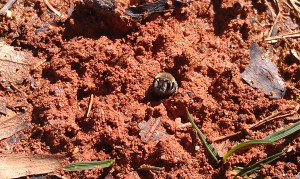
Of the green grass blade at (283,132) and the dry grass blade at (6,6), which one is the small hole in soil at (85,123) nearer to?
the dry grass blade at (6,6)

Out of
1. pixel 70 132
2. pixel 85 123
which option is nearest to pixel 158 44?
pixel 85 123

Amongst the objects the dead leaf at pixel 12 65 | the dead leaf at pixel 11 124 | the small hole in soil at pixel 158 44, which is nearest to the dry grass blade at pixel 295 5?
the small hole in soil at pixel 158 44

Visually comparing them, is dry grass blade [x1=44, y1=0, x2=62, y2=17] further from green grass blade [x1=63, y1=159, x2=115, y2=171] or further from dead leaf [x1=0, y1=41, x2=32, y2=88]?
green grass blade [x1=63, y1=159, x2=115, y2=171]

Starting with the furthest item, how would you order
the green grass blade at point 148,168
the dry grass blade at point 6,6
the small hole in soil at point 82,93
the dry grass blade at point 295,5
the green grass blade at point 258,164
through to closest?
the dry grass blade at point 295,5
the dry grass blade at point 6,6
the small hole in soil at point 82,93
the green grass blade at point 258,164
the green grass blade at point 148,168

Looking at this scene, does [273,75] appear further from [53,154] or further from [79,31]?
[53,154]

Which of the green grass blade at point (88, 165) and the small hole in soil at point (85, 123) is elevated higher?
the small hole in soil at point (85, 123)

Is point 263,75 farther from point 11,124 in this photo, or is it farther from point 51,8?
point 11,124

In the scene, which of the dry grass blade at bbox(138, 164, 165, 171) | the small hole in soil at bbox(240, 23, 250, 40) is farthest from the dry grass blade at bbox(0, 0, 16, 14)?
the small hole in soil at bbox(240, 23, 250, 40)
